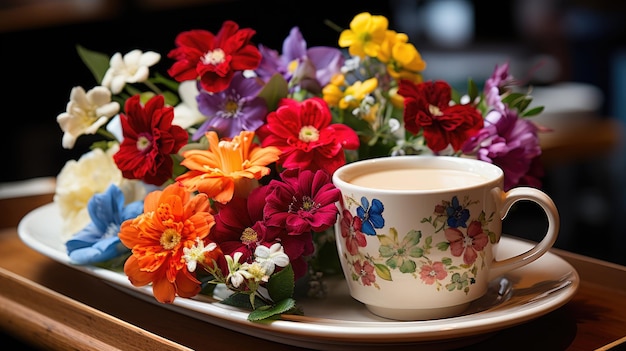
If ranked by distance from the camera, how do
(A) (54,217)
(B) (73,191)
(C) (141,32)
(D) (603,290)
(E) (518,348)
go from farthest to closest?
(C) (141,32) → (A) (54,217) → (B) (73,191) → (D) (603,290) → (E) (518,348)

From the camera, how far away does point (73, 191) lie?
782mm

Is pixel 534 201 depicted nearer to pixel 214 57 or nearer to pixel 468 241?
pixel 468 241

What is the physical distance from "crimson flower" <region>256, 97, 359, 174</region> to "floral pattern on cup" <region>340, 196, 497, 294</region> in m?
0.06

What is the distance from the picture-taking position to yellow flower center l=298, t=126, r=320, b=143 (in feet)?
2.11

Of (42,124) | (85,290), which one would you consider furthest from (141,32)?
(85,290)

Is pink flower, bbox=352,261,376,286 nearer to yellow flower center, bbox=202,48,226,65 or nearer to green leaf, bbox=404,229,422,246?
green leaf, bbox=404,229,422,246

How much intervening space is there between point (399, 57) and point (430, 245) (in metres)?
0.23

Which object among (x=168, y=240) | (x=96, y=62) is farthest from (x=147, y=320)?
(x=96, y=62)

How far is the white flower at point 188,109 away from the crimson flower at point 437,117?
0.20 metres

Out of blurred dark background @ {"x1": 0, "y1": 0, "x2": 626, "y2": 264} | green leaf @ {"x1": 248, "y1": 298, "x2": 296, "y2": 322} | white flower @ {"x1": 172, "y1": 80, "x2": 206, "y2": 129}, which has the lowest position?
blurred dark background @ {"x1": 0, "y1": 0, "x2": 626, "y2": 264}

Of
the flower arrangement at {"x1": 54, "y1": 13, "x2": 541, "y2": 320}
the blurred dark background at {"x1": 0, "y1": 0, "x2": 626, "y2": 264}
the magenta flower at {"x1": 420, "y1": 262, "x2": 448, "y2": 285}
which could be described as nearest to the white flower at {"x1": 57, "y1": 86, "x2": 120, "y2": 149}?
the flower arrangement at {"x1": 54, "y1": 13, "x2": 541, "y2": 320}

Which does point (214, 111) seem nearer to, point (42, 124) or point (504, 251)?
Answer: point (504, 251)

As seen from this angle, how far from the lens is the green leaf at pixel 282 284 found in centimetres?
58

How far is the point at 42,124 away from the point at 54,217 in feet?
5.78
